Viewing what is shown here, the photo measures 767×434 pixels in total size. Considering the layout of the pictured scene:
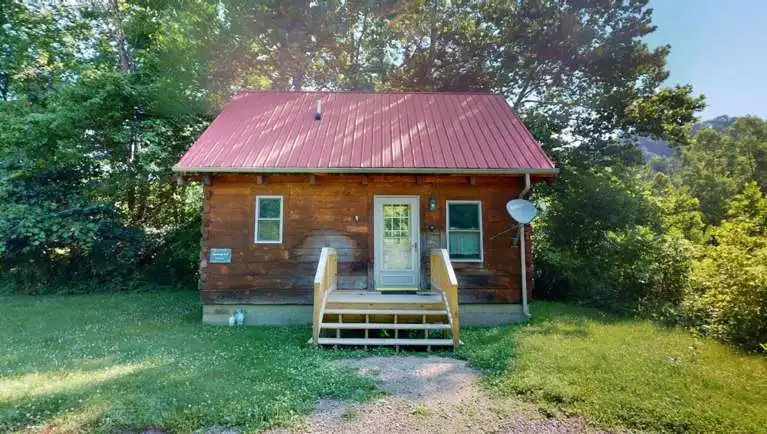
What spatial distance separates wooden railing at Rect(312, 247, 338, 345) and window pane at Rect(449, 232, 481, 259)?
2.35m

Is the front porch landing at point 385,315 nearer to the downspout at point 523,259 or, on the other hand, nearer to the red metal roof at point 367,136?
the downspout at point 523,259

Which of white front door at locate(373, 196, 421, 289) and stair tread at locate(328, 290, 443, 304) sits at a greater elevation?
white front door at locate(373, 196, 421, 289)

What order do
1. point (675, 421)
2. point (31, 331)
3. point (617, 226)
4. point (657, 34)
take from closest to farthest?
point (675, 421)
point (31, 331)
point (617, 226)
point (657, 34)

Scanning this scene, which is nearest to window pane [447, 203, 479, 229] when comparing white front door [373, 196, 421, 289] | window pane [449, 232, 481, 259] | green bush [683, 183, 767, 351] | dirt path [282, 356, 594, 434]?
window pane [449, 232, 481, 259]

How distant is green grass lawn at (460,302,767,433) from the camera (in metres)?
3.72

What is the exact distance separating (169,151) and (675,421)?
13.1 metres

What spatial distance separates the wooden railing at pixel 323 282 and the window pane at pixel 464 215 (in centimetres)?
246

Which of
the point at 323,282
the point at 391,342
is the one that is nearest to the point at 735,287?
the point at 391,342

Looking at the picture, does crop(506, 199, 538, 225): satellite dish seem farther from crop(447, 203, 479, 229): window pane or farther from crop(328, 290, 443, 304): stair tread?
crop(328, 290, 443, 304): stair tread

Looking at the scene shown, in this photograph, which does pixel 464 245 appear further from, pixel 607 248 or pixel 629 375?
pixel 607 248

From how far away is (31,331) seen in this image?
23.0ft

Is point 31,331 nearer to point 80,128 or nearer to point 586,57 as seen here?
point 80,128

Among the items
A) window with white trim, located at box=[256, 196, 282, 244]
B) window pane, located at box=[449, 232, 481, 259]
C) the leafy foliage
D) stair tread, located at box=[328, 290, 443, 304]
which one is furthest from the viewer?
the leafy foliage

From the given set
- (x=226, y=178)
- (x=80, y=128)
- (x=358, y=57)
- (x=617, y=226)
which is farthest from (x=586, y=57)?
(x=80, y=128)
